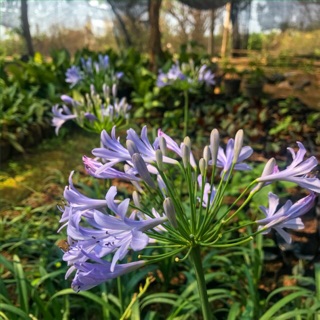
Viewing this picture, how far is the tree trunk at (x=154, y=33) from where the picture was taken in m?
7.82

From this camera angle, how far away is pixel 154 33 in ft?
26.6

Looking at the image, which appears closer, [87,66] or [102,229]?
[102,229]

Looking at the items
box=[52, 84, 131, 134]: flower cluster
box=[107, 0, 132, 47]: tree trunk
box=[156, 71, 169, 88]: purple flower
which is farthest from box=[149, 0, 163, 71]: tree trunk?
box=[52, 84, 131, 134]: flower cluster

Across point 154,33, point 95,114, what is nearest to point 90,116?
point 95,114

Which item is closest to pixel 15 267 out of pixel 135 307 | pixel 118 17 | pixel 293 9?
pixel 135 307

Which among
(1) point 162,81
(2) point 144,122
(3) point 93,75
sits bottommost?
(2) point 144,122

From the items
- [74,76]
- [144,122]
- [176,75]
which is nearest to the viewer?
[74,76]

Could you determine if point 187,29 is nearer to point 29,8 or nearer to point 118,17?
point 118,17

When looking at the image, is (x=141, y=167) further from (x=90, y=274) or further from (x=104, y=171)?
(x=90, y=274)

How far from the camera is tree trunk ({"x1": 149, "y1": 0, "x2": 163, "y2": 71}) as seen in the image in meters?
7.82

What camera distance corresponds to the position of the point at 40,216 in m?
3.55

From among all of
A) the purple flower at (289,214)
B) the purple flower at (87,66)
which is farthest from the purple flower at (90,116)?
the purple flower at (87,66)

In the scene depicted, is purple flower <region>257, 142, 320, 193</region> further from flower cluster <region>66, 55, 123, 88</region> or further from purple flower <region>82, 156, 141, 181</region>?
flower cluster <region>66, 55, 123, 88</region>

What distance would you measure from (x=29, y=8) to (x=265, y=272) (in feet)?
23.7
